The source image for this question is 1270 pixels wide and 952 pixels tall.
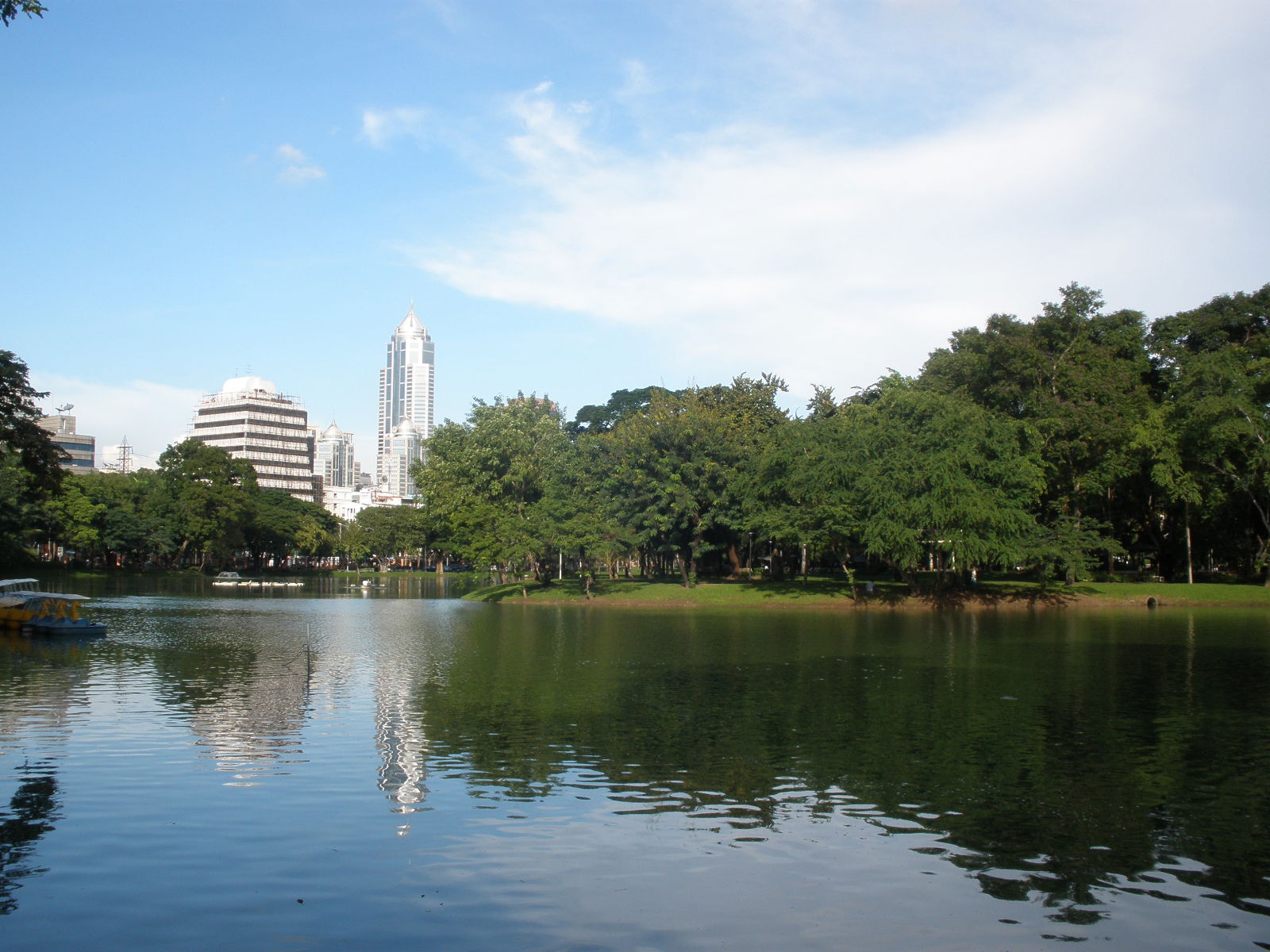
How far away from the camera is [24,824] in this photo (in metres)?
13.3

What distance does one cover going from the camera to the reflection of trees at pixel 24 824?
11.3 metres

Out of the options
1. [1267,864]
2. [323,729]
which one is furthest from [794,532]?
[1267,864]

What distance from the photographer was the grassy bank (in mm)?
62375

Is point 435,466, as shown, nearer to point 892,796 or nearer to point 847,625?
point 847,625

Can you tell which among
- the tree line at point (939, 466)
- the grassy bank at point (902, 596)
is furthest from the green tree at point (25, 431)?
the grassy bank at point (902, 596)

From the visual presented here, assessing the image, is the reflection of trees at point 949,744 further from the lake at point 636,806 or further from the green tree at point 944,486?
the green tree at point 944,486

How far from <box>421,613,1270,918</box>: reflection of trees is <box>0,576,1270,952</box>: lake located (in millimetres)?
96

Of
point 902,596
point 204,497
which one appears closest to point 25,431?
point 902,596

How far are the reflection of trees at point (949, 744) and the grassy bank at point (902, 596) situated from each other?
95.5 ft

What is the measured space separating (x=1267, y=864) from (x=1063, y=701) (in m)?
12.4

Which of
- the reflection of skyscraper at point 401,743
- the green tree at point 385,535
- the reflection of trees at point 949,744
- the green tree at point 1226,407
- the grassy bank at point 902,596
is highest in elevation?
the green tree at point 1226,407

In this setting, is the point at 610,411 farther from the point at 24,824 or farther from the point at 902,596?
the point at 24,824

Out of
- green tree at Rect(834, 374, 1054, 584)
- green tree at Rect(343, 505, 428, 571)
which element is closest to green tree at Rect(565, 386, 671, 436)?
green tree at Rect(343, 505, 428, 571)

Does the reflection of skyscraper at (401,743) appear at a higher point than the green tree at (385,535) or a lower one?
lower
